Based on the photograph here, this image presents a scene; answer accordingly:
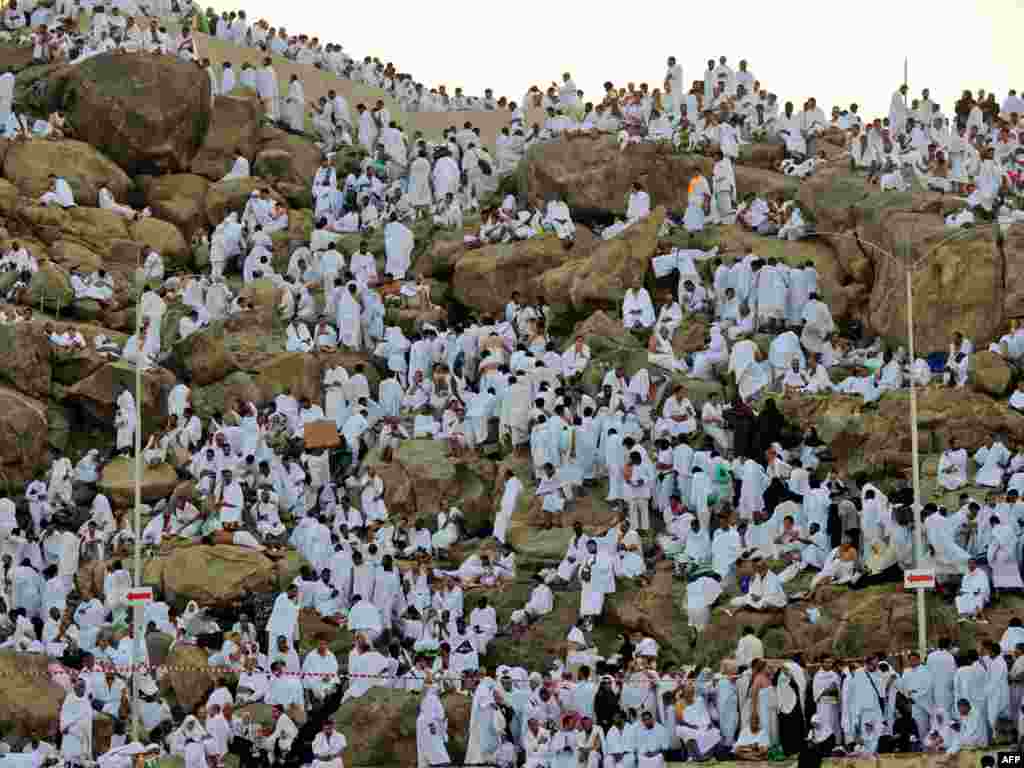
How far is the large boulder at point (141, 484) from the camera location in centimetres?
4084

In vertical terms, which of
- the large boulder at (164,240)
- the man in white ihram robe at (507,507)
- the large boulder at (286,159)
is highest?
the large boulder at (286,159)

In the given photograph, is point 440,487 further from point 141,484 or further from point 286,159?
point 286,159

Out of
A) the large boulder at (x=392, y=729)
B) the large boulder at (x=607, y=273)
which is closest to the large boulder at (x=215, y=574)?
the large boulder at (x=392, y=729)

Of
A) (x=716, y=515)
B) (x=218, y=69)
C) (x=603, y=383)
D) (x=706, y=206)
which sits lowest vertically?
(x=716, y=515)

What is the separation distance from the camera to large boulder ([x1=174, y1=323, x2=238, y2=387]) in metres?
44.1

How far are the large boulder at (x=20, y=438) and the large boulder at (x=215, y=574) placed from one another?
15.2 ft

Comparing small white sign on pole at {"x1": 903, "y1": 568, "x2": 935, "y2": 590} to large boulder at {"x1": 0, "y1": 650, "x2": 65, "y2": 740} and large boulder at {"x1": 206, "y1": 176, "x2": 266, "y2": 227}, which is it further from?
large boulder at {"x1": 206, "y1": 176, "x2": 266, "y2": 227}

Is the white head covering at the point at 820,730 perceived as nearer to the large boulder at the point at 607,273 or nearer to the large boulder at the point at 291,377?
the large boulder at the point at 607,273

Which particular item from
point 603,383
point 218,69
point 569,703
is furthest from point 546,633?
point 218,69

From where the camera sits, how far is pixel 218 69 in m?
55.2

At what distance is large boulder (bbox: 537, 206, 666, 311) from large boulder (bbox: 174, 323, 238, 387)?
6216 mm

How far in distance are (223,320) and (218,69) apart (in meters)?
11.8

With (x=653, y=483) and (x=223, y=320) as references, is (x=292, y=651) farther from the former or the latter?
(x=223, y=320)

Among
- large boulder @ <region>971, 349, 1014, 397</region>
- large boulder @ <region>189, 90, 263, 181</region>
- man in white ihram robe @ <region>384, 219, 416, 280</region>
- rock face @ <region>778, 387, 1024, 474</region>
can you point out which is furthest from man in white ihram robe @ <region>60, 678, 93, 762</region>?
Result: large boulder @ <region>189, 90, 263, 181</region>
